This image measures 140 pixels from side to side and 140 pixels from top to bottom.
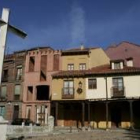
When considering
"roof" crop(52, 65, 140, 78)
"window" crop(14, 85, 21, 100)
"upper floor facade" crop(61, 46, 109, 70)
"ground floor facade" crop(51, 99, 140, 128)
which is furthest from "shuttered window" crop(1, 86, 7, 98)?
"roof" crop(52, 65, 140, 78)

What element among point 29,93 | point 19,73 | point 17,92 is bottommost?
point 29,93

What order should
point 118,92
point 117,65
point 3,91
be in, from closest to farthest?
1. point 118,92
2. point 117,65
3. point 3,91

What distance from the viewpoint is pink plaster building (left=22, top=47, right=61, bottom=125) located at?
4166 cm

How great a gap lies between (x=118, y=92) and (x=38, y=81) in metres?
13.6

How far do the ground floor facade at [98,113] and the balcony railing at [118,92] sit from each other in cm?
75

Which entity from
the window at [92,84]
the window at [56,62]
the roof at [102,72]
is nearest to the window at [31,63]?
the window at [56,62]

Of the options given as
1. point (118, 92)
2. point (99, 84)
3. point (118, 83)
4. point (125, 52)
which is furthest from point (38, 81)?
point (125, 52)

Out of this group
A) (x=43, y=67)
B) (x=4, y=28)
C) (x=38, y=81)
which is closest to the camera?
(x=4, y=28)

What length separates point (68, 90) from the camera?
3750cm

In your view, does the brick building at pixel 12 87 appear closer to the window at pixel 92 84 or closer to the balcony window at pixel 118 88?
the window at pixel 92 84

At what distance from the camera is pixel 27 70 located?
4409 cm

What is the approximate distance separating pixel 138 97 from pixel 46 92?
16.7 metres

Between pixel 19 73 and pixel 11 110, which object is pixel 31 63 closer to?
pixel 19 73

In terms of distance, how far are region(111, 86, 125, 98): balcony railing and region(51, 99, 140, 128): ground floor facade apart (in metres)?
0.75
